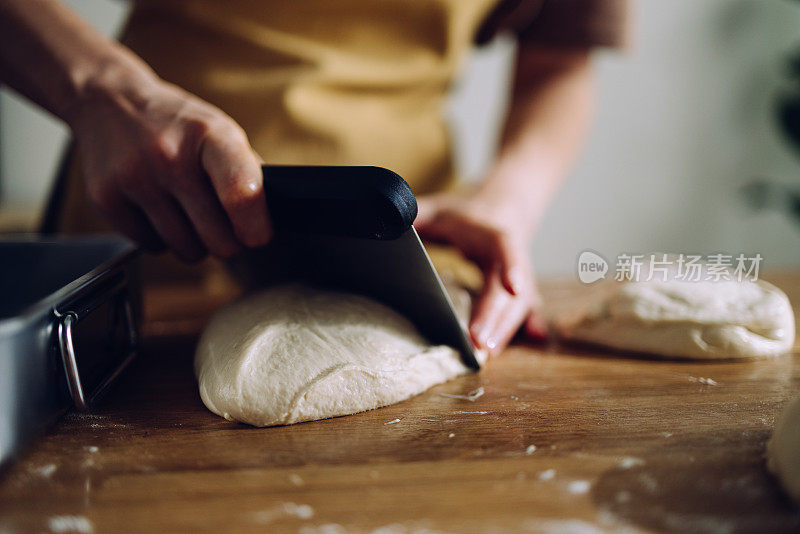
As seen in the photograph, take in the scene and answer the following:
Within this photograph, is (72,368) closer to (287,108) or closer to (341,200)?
(341,200)

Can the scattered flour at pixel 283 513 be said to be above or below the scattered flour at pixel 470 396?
above

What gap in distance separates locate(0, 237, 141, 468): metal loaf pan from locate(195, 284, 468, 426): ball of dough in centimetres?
11

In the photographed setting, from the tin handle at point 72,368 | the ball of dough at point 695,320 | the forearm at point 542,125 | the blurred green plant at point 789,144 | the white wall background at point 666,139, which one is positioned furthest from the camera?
the white wall background at point 666,139

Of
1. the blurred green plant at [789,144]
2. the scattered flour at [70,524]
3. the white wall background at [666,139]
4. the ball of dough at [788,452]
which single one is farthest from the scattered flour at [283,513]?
the blurred green plant at [789,144]

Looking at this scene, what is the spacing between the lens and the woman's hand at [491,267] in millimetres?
826

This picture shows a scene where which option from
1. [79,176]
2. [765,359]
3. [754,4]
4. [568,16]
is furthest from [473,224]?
[754,4]

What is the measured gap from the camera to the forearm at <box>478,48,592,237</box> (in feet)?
3.79

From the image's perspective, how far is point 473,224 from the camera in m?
0.90

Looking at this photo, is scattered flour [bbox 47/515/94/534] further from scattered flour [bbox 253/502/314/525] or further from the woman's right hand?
the woman's right hand

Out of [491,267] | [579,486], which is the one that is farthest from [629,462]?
[491,267]

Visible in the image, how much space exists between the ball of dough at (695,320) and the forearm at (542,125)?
0.32 meters

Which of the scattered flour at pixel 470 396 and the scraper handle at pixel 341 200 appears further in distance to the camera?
the scattered flour at pixel 470 396

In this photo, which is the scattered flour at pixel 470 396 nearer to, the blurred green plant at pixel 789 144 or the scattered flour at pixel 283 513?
the scattered flour at pixel 283 513

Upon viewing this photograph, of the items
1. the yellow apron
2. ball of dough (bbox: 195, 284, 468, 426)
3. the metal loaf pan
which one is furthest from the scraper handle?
the yellow apron
